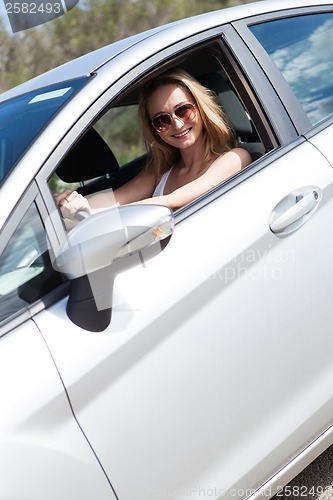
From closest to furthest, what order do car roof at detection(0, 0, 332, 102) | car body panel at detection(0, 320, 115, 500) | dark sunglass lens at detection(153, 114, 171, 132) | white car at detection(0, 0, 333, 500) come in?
car body panel at detection(0, 320, 115, 500) < white car at detection(0, 0, 333, 500) < car roof at detection(0, 0, 332, 102) < dark sunglass lens at detection(153, 114, 171, 132)

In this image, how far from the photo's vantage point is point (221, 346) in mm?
1833

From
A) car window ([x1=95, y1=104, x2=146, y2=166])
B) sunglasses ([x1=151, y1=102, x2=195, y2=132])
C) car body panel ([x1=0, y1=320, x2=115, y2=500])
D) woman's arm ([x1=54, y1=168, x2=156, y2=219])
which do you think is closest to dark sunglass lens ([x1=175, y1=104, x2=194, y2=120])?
sunglasses ([x1=151, y1=102, x2=195, y2=132])

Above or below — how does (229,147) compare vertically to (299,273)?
above

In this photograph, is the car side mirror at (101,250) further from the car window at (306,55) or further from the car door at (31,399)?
the car window at (306,55)

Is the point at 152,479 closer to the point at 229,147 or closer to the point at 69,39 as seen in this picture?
the point at 229,147

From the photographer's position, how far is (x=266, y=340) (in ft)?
6.29

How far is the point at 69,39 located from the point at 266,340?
18.0 m

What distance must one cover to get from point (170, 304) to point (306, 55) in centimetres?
114

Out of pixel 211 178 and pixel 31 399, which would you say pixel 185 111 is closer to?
pixel 211 178

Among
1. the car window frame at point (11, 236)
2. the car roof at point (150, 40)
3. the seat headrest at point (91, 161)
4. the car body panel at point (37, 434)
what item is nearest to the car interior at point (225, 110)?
the seat headrest at point (91, 161)

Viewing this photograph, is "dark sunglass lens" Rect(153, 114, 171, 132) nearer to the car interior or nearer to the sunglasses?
the sunglasses

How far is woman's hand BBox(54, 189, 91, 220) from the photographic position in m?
2.02

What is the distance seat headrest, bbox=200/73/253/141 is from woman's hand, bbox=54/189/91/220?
0.66 meters

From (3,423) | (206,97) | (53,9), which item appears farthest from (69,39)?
(3,423)
